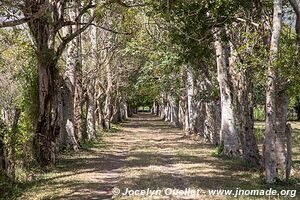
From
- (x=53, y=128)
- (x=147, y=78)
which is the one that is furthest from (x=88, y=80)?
(x=53, y=128)

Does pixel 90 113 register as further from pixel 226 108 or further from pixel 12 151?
pixel 12 151

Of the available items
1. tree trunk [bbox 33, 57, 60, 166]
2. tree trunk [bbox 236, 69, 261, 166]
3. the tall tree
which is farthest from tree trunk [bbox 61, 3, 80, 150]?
tree trunk [bbox 236, 69, 261, 166]

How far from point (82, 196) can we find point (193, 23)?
710 centimetres

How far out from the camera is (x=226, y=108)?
20422mm

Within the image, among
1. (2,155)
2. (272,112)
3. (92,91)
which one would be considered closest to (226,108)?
(272,112)

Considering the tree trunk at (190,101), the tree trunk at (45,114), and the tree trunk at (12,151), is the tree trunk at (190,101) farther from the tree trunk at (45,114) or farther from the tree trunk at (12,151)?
the tree trunk at (12,151)

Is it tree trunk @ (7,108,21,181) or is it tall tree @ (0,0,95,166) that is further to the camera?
tall tree @ (0,0,95,166)

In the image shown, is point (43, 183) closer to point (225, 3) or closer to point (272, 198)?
point (272, 198)

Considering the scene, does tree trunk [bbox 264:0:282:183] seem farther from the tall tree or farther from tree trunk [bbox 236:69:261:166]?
the tall tree

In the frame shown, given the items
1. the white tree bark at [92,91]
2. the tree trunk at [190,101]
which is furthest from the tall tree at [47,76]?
the tree trunk at [190,101]

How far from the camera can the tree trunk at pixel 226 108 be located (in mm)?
19922

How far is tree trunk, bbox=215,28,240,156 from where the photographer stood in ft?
65.4

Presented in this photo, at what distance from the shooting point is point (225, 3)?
14422 mm

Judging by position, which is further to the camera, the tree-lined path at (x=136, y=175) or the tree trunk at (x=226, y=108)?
the tree trunk at (x=226, y=108)
